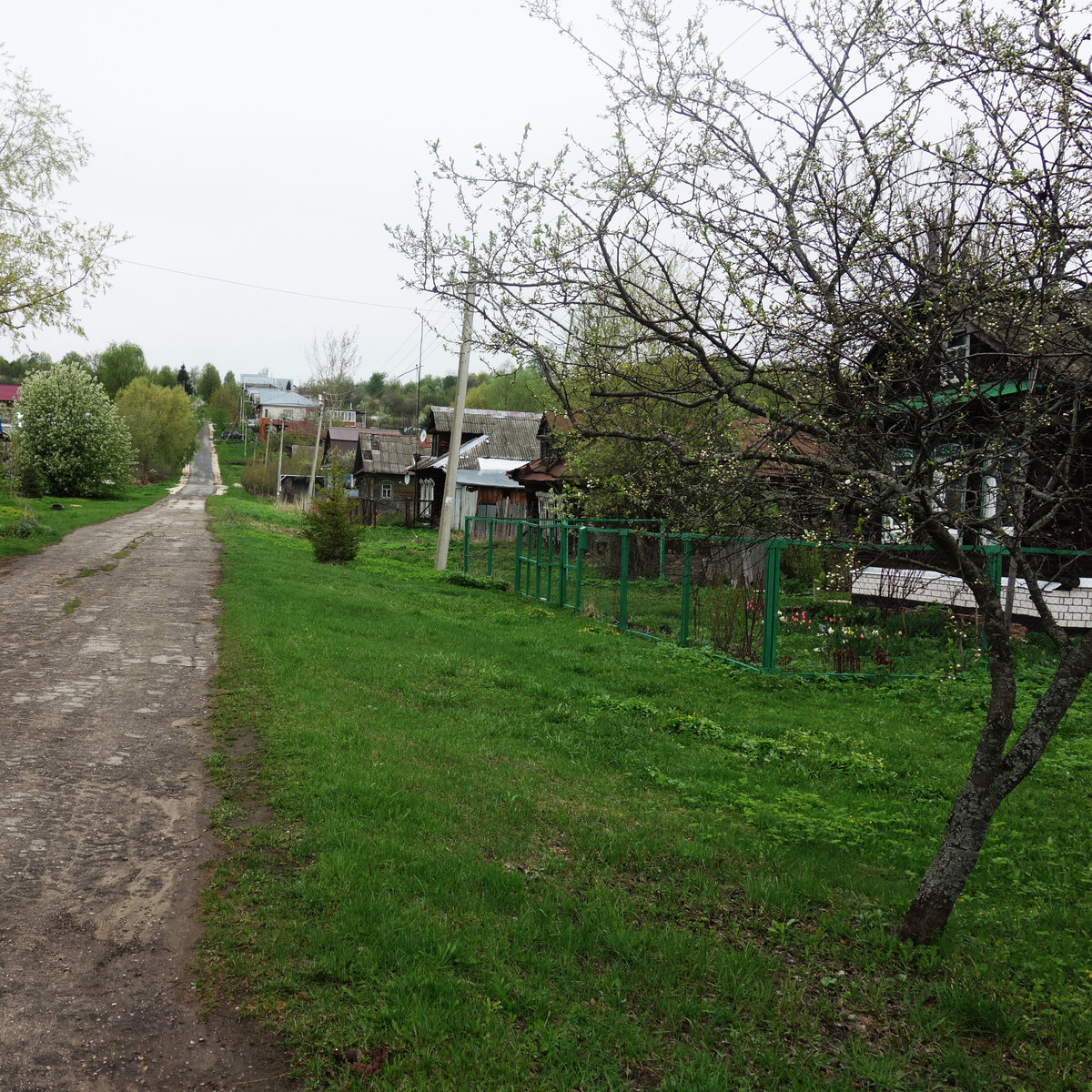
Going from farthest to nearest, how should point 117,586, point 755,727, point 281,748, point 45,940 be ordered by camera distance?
point 117,586, point 755,727, point 281,748, point 45,940

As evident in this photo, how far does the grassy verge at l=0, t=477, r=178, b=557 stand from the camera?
20.7 m

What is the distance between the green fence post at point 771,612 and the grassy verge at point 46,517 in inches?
643

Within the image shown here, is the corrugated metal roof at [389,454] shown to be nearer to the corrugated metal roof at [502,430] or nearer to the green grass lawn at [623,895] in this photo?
the corrugated metal roof at [502,430]

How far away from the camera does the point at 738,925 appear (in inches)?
169

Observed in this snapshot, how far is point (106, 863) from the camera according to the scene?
4.58 metres

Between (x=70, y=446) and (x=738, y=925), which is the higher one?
(x=70, y=446)

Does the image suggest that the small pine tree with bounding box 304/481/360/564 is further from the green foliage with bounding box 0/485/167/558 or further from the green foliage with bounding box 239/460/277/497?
the green foliage with bounding box 239/460/277/497

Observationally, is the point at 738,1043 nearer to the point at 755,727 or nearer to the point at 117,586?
the point at 755,727

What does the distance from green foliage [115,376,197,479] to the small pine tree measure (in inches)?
1793

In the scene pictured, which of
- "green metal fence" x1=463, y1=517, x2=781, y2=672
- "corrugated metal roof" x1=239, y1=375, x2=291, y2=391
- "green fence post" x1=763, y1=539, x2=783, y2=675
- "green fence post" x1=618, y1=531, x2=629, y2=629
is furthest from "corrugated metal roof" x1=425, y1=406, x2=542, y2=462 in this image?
"corrugated metal roof" x1=239, y1=375, x2=291, y2=391

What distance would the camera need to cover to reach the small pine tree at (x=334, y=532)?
2386 centimetres

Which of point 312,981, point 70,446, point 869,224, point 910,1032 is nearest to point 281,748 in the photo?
point 312,981

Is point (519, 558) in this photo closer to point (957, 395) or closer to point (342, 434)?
point (957, 395)

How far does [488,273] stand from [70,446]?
48.0 meters
